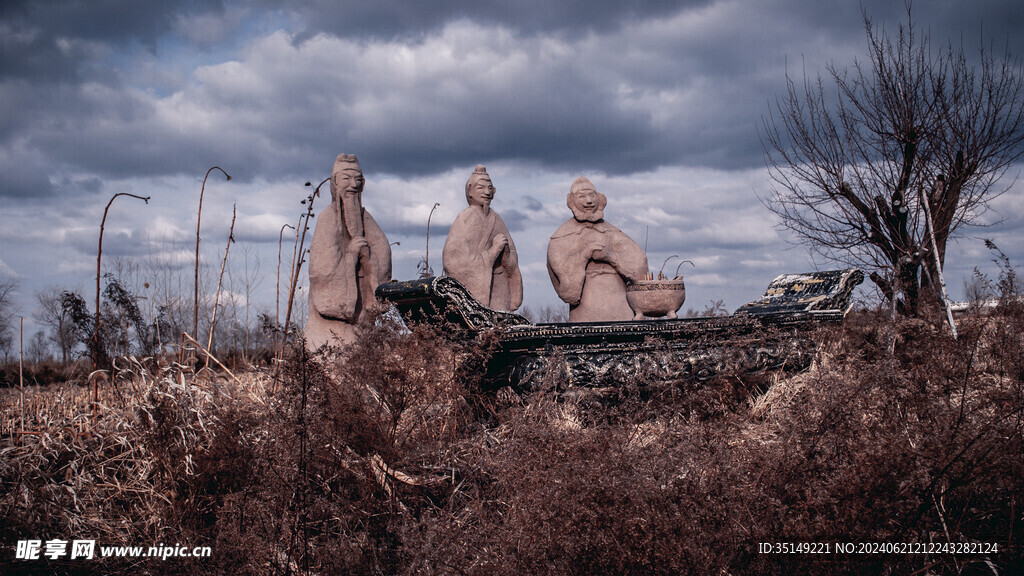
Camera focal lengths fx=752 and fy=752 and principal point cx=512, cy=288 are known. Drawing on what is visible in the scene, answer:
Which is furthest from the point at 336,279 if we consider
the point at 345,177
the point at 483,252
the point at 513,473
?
the point at 513,473

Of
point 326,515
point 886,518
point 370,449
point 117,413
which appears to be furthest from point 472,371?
point 886,518

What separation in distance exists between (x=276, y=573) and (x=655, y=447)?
158cm

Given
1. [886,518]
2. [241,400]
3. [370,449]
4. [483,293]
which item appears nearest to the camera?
[886,518]

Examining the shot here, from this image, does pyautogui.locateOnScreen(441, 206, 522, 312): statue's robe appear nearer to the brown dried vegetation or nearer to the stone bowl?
the stone bowl

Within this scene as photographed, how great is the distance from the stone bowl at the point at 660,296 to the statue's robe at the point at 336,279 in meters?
2.60

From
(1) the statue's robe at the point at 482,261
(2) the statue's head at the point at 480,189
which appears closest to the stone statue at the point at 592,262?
(1) the statue's robe at the point at 482,261

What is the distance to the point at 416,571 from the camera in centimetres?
262

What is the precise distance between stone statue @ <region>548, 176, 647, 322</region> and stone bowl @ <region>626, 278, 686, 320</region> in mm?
902

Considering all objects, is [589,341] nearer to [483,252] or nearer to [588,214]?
[483,252]

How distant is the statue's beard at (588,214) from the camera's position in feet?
21.6

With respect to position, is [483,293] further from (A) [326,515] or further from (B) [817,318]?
(A) [326,515]

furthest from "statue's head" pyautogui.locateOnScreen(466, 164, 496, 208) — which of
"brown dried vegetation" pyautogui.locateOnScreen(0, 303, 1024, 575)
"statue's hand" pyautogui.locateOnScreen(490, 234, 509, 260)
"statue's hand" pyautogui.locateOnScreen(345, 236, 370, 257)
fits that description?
"brown dried vegetation" pyautogui.locateOnScreen(0, 303, 1024, 575)

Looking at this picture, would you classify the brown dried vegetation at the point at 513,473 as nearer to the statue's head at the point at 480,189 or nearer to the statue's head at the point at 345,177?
the statue's head at the point at 480,189

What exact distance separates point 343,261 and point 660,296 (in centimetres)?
302
